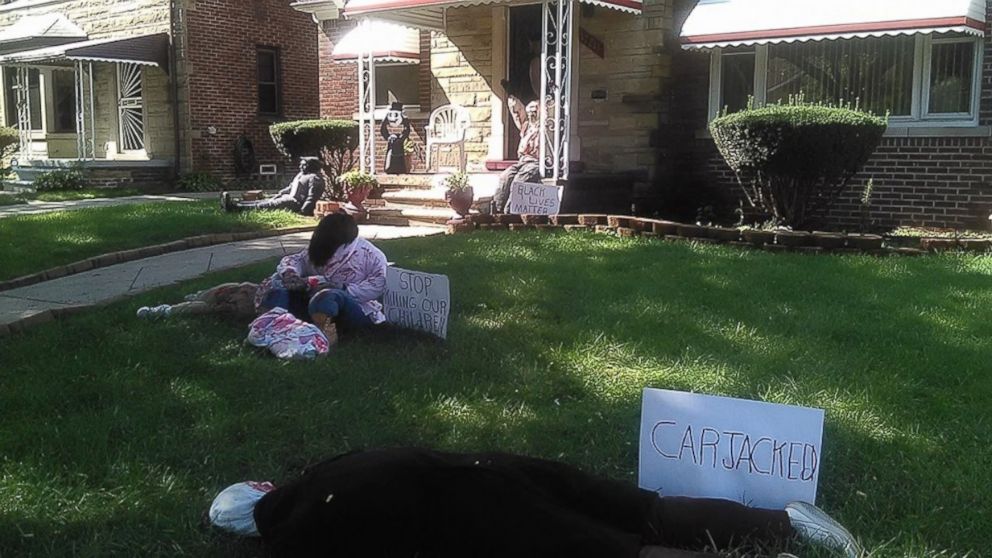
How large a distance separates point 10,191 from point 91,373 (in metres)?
15.3

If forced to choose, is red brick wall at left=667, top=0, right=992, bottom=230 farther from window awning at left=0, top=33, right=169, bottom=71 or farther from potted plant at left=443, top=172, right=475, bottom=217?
window awning at left=0, top=33, right=169, bottom=71

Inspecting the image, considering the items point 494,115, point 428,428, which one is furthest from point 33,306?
point 494,115

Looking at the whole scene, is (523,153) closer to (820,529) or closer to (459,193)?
(459,193)

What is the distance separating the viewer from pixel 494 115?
1345cm

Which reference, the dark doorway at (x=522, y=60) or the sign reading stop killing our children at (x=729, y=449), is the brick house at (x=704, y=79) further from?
the sign reading stop killing our children at (x=729, y=449)

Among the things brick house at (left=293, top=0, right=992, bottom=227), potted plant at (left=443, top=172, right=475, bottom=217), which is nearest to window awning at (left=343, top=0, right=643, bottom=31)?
brick house at (left=293, top=0, right=992, bottom=227)

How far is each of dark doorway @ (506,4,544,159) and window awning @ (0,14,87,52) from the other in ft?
39.3

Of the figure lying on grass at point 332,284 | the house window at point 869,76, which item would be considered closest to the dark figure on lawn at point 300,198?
the house window at point 869,76

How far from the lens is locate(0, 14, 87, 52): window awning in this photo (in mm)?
20484

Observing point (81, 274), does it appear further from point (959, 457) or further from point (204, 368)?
point (959, 457)

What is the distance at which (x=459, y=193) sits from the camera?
10336 millimetres

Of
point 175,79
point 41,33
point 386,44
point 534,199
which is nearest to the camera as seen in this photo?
point 534,199

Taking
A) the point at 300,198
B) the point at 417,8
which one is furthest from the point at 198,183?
the point at 417,8

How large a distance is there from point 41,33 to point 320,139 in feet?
34.0
